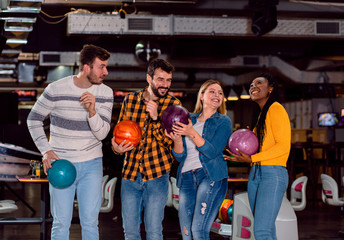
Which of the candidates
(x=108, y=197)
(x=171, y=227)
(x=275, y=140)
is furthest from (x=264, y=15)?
(x=275, y=140)

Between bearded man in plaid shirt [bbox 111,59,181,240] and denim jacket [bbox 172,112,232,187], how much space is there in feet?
0.51

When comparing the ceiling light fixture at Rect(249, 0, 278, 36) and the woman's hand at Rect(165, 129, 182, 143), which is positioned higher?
the ceiling light fixture at Rect(249, 0, 278, 36)

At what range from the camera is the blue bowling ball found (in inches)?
116

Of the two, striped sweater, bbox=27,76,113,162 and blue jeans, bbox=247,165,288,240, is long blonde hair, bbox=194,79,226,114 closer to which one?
blue jeans, bbox=247,165,288,240

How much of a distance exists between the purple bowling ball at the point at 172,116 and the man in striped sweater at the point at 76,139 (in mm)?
406

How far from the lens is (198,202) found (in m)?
3.17

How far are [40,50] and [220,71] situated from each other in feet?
20.8

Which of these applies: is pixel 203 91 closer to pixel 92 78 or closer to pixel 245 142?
pixel 245 142

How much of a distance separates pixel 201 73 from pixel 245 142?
43.8ft

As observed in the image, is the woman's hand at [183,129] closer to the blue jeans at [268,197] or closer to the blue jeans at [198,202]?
the blue jeans at [198,202]

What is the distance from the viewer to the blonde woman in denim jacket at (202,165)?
3.15 metres

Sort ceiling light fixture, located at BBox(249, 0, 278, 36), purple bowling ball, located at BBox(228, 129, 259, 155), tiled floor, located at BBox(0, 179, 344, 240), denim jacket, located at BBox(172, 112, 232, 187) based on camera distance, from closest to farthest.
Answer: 1. denim jacket, located at BBox(172, 112, 232, 187)
2. purple bowling ball, located at BBox(228, 129, 259, 155)
3. tiled floor, located at BBox(0, 179, 344, 240)
4. ceiling light fixture, located at BBox(249, 0, 278, 36)

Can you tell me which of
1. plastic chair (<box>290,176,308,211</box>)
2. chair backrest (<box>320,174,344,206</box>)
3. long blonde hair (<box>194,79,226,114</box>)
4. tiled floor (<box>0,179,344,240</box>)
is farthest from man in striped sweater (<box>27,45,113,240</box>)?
chair backrest (<box>320,174,344,206</box>)

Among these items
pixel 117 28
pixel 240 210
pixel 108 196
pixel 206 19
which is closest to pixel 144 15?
pixel 117 28
